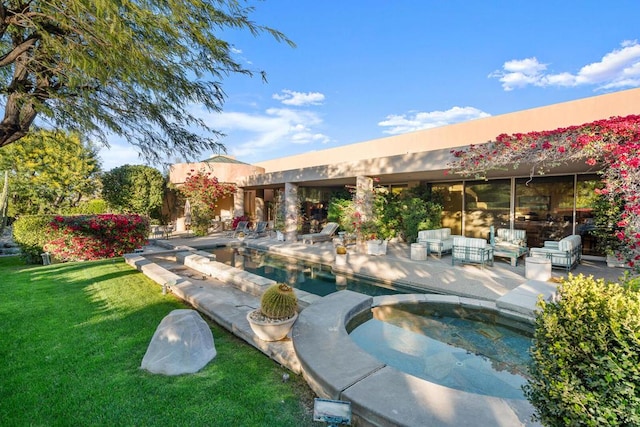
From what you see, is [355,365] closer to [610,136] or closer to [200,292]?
[200,292]

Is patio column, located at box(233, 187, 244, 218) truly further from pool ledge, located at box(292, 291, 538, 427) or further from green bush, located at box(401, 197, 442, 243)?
pool ledge, located at box(292, 291, 538, 427)

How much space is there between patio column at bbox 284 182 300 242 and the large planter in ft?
35.7

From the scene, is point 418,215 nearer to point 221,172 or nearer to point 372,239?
point 372,239

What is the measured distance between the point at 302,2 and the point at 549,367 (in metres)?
7.91

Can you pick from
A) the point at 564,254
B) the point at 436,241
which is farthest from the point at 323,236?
the point at 564,254

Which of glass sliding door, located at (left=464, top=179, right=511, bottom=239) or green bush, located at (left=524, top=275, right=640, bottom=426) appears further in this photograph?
glass sliding door, located at (left=464, top=179, right=511, bottom=239)

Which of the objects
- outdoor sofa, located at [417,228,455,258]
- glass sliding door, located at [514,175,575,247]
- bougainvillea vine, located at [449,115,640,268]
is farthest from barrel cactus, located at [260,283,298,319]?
glass sliding door, located at [514,175,575,247]

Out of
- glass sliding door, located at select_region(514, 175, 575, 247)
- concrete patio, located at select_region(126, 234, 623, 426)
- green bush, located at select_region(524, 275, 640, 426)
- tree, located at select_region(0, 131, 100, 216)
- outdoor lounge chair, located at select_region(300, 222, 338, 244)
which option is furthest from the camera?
tree, located at select_region(0, 131, 100, 216)

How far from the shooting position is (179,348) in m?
3.42

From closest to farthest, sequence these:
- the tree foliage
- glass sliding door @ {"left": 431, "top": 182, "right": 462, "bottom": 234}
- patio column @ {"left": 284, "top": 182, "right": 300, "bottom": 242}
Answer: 1. glass sliding door @ {"left": 431, "top": 182, "right": 462, "bottom": 234}
2. patio column @ {"left": 284, "top": 182, "right": 300, "bottom": 242}
3. the tree foliage

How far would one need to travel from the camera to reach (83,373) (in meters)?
3.25

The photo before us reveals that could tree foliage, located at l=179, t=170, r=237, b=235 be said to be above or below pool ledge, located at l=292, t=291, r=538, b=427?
above

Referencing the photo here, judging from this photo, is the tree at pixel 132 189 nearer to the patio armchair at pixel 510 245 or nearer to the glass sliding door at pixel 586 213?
the patio armchair at pixel 510 245

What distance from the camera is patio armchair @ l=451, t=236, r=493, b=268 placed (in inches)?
326
